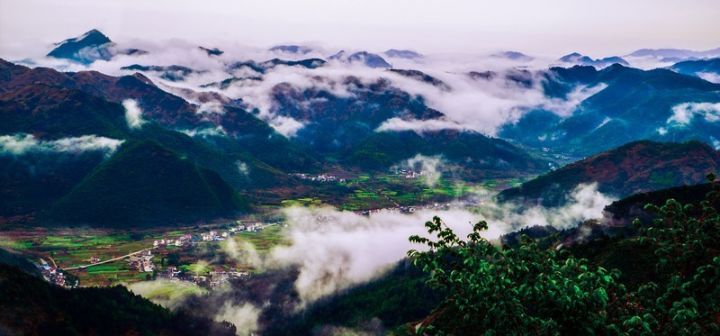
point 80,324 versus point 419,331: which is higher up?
point 419,331

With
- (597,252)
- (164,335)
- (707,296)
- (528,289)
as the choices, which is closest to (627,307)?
(707,296)

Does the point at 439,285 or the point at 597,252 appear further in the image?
the point at 597,252

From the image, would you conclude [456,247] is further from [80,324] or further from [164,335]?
[164,335]

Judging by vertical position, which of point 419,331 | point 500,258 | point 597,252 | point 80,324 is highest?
point 500,258

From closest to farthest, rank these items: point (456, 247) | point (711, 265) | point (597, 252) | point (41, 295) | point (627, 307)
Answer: point (711, 265) → point (627, 307) → point (456, 247) → point (41, 295) → point (597, 252)

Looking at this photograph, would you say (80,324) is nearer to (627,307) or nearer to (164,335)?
(164,335)

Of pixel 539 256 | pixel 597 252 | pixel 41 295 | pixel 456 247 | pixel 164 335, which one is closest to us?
pixel 456 247
